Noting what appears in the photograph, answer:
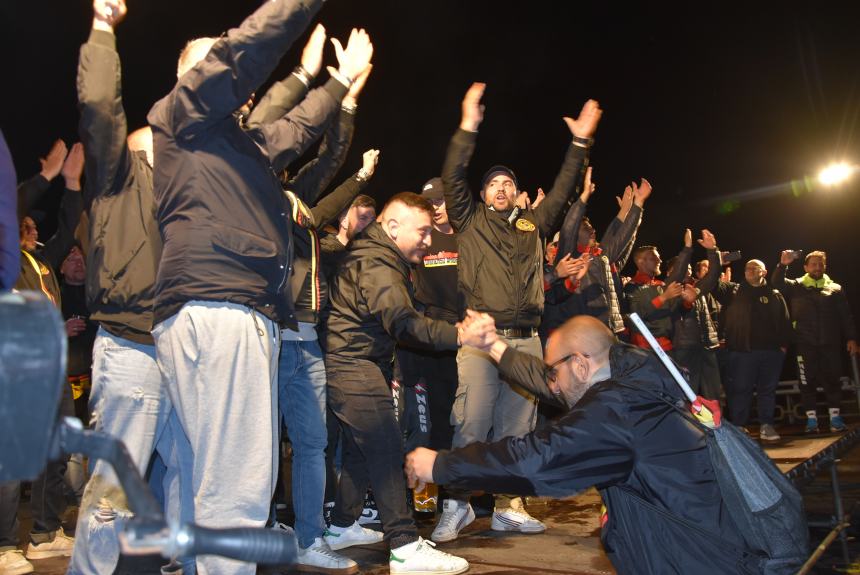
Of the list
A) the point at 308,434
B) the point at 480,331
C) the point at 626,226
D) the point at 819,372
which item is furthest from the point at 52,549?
the point at 819,372

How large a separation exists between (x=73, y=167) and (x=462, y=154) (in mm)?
2463

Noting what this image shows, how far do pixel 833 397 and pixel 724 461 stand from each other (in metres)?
9.28

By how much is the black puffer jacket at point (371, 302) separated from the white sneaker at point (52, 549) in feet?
6.57

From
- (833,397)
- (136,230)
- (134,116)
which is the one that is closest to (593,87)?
(833,397)

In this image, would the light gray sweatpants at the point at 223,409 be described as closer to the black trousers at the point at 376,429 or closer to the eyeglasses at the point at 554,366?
the eyeglasses at the point at 554,366

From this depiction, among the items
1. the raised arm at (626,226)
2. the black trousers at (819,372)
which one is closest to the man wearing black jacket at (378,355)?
the raised arm at (626,226)

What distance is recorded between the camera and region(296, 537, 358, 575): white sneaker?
380 centimetres

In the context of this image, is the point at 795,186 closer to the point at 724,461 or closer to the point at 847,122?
the point at 847,122

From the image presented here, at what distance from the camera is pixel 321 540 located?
13.0 ft

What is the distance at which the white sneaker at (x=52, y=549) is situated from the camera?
14.6 ft

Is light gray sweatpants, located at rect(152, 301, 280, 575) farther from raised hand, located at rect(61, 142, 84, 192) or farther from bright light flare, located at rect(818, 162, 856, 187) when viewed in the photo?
bright light flare, located at rect(818, 162, 856, 187)

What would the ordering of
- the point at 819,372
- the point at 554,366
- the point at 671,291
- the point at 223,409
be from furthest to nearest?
1. the point at 819,372
2. the point at 671,291
3. the point at 554,366
4. the point at 223,409

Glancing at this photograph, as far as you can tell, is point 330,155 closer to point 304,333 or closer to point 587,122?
point 304,333

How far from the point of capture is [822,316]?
36.3 feet
